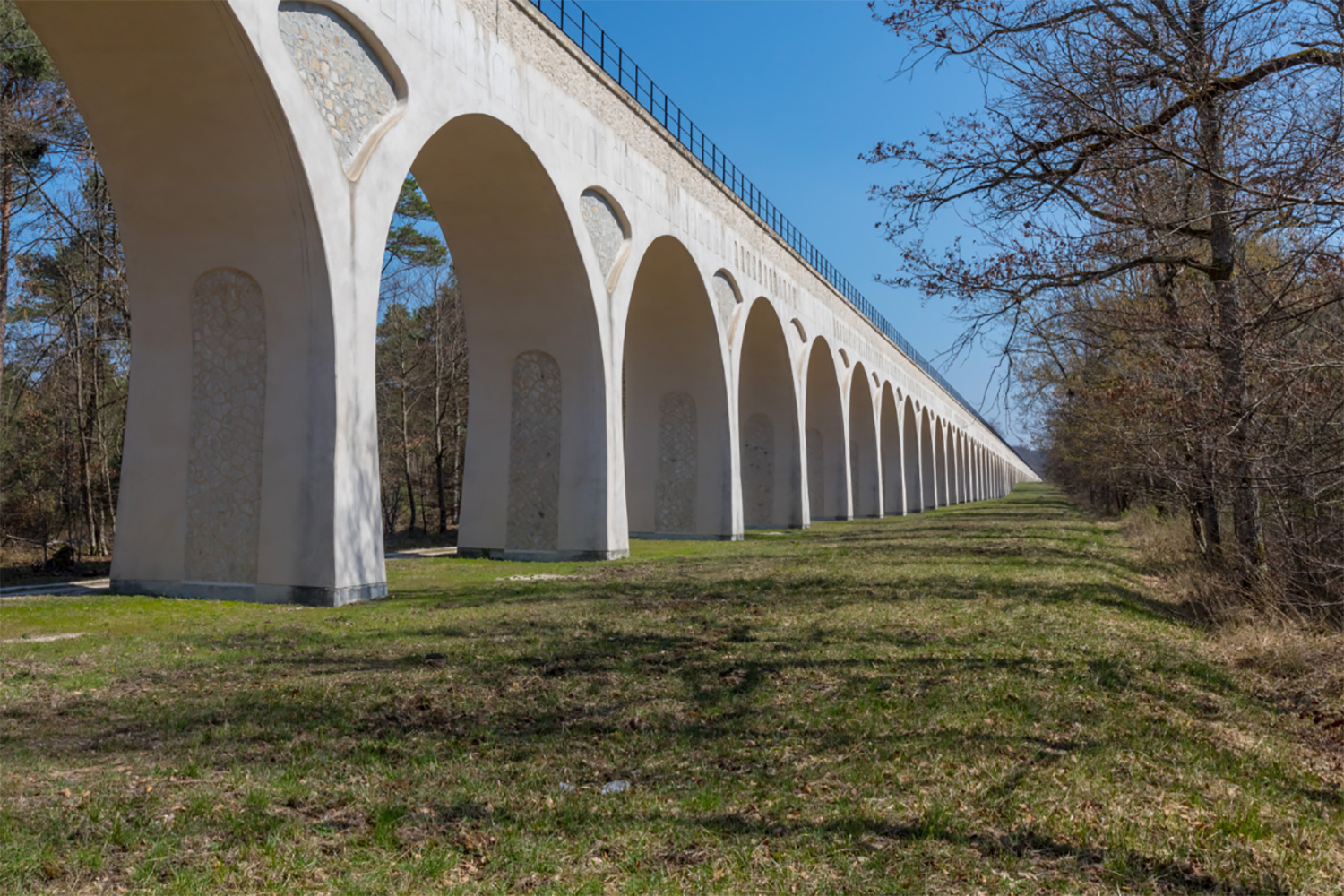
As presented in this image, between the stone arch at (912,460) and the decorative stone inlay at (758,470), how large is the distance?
22017 millimetres

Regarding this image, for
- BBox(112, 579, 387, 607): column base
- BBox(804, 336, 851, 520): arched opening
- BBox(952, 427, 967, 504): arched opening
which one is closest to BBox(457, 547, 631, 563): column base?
BBox(112, 579, 387, 607): column base

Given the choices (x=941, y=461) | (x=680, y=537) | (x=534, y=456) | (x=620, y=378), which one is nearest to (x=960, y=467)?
(x=941, y=461)

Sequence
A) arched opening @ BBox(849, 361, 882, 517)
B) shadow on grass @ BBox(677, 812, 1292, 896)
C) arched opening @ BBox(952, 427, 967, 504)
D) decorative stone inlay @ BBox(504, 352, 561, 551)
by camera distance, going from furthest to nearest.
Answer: arched opening @ BBox(952, 427, 967, 504)
arched opening @ BBox(849, 361, 882, 517)
decorative stone inlay @ BBox(504, 352, 561, 551)
shadow on grass @ BBox(677, 812, 1292, 896)

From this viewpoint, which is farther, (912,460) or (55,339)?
(912,460)

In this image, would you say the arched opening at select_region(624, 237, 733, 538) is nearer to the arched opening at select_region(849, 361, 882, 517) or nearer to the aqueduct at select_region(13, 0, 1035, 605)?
the aqueduct at select_region(13, 0, 1035, 605)

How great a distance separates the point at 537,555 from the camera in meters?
16.0

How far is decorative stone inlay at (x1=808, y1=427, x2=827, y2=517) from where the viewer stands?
1367 inches

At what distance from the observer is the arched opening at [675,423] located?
2223 cm

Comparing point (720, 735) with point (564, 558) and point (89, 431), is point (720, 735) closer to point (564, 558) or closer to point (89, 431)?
point (564, 558)

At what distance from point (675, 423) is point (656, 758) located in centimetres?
1846

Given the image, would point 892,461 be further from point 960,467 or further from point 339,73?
point 339,73

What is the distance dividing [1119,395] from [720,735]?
309 inches

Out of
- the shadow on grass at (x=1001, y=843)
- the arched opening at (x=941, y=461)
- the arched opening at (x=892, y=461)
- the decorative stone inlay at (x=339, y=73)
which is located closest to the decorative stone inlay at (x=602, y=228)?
the decorative stone inlay at (x=339, y=73)

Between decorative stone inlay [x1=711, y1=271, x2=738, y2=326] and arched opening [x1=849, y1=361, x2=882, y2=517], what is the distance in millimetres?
15805
